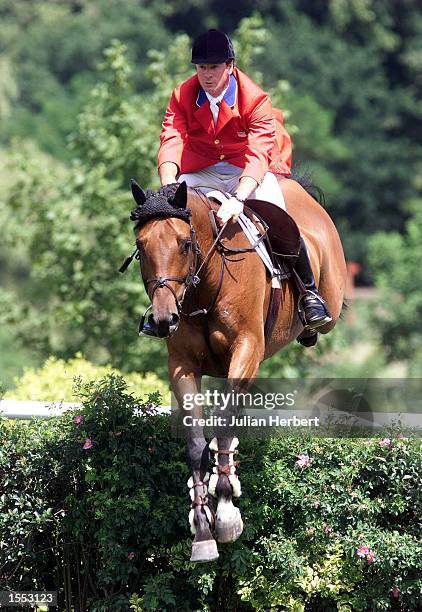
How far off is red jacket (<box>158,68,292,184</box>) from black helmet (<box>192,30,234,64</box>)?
26cm

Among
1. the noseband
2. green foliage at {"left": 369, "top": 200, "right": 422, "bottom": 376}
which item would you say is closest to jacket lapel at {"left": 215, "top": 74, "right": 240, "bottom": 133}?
the noseband

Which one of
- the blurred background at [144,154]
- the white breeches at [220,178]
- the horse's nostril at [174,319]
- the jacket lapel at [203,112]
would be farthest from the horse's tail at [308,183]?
the horse's nostril at [174,319]

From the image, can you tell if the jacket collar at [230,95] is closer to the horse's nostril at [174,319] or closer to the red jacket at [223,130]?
the red jacket at [223,130]

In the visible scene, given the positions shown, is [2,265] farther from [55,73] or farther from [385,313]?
[55,73]

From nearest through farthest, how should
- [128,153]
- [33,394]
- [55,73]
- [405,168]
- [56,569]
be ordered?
[56,569] < [33,394] < [128,153] < [405,168] < [55,73]

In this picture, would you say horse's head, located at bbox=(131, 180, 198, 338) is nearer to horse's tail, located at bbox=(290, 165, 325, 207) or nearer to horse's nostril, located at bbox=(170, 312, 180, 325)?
horse's nostril, located at bbox=(170, 312, 180, 325)

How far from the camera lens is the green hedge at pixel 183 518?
6551 millimetres

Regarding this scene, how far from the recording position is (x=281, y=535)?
262 inches

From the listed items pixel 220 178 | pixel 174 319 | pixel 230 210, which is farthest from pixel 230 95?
pixel 174 319

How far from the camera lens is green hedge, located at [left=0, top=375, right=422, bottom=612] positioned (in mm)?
6551

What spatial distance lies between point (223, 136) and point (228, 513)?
7.81 feet

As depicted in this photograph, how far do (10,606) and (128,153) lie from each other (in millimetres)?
9684

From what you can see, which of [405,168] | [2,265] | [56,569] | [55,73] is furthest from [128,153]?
[55,73]

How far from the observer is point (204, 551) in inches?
236
